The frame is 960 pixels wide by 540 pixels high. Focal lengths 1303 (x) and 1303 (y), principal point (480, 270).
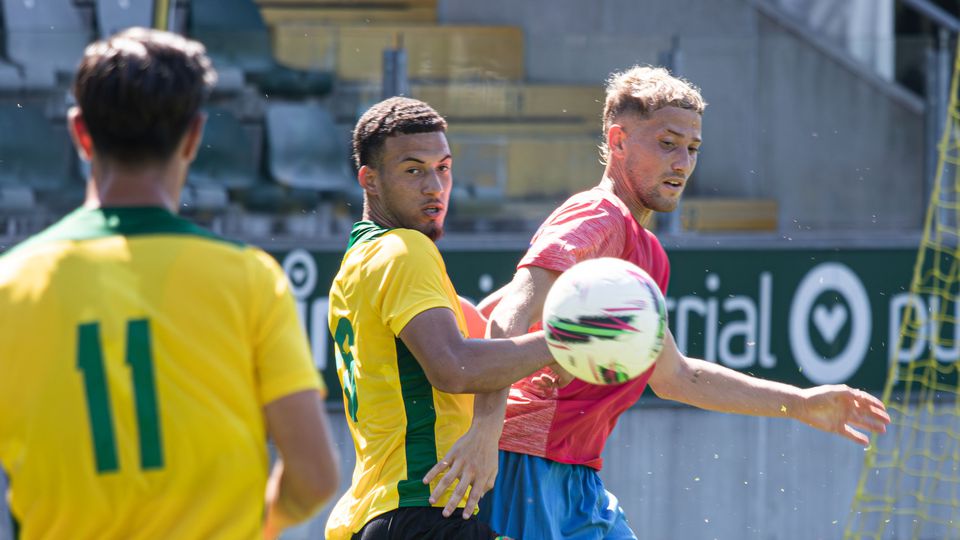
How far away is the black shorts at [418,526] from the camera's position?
11.8 ft

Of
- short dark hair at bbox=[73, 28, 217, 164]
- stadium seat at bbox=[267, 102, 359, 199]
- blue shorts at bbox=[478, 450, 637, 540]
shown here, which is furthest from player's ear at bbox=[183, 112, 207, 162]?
stadium seat at bbox=[267, 102, 359, 199]

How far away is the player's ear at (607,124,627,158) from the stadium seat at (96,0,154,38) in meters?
5.87

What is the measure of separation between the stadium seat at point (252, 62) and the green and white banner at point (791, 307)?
5.43ft

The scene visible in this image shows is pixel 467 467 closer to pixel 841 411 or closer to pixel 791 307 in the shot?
pixel 841 411

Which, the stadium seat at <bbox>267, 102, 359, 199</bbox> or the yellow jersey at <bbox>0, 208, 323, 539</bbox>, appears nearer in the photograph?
the yellow jersey at <bbox>0, 208, 323, 539</bbox>

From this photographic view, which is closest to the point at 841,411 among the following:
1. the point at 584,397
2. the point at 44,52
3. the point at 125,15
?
the point at 584,397

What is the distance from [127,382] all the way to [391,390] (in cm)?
144

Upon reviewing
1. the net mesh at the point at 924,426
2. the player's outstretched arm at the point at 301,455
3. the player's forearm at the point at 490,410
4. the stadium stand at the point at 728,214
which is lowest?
the net mesh at the point at 924,426

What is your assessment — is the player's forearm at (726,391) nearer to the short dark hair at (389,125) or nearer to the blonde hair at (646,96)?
the blonde hair at (646,96)

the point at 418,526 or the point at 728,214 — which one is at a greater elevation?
the point at 728,214

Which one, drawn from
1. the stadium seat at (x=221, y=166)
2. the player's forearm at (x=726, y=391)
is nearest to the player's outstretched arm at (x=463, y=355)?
the player's forearm at (x=726, y=391)

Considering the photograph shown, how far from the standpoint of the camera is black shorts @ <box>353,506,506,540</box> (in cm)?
361

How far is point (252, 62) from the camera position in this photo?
29.8ft

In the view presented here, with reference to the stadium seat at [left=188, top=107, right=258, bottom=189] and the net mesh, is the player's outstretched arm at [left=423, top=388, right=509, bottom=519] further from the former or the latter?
the net mesh
